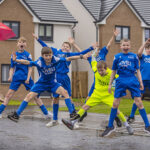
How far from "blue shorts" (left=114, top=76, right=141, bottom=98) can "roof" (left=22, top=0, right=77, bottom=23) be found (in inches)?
865

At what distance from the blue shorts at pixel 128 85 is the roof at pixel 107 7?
78.7ft

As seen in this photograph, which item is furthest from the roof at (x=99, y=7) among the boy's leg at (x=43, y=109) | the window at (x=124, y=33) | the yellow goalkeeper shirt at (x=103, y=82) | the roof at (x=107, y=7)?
the yellow goalkeeper shirt at (x=103, y=82)

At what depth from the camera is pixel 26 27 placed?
31.0 m

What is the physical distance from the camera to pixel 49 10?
32.2 meters

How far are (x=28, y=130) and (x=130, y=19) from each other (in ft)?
80.5

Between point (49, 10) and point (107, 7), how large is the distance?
15.8 ft

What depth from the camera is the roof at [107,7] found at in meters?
Result: 33.7

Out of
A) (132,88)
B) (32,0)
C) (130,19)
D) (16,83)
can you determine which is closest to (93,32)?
(130,19)

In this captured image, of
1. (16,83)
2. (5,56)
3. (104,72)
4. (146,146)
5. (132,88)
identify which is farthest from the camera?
(5,56)

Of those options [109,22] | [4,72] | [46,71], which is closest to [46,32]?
[4,72]

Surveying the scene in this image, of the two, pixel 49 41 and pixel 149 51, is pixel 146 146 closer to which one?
pixel 149 51

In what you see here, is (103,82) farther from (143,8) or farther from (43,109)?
(143,8)

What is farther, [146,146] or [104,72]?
[104,72]

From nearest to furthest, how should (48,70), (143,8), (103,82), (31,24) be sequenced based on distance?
(48,70) < (103,82) < (31,24) < (143,8)
